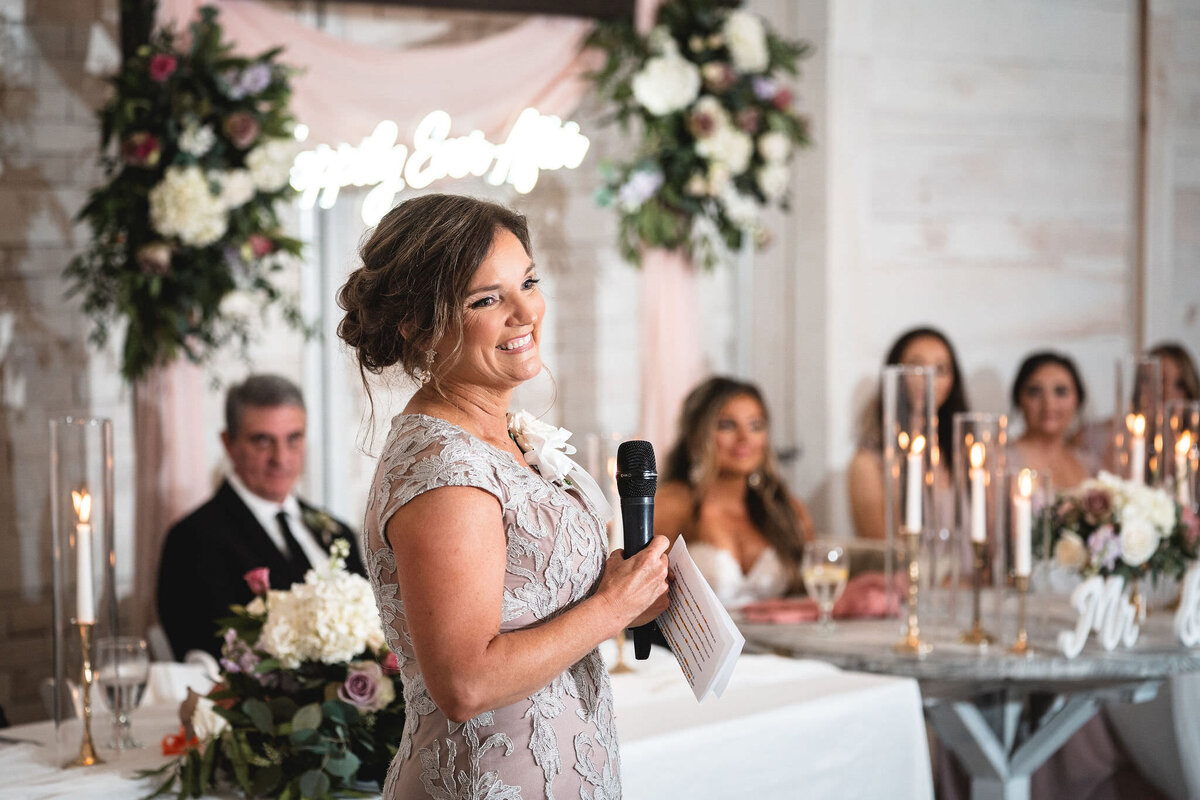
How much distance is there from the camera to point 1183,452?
357 centimetres

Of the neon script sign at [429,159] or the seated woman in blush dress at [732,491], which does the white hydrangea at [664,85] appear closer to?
the neon script sign at [429,159]

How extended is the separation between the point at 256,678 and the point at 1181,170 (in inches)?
212

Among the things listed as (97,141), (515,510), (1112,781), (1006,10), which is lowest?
(1112,781)

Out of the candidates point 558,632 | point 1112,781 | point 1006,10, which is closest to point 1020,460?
point 1112,781

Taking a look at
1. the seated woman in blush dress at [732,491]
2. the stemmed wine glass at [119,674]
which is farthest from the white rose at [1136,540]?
the stemmed wine glass at [119,674]

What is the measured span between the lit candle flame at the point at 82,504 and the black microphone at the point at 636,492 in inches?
42.2

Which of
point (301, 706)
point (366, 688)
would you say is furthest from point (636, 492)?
point (301, 706)

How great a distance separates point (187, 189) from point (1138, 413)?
9.39ft

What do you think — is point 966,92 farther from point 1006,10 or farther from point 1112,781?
point 1112,781

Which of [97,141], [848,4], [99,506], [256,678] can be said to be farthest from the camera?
[848,4]

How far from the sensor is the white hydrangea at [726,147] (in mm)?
4715

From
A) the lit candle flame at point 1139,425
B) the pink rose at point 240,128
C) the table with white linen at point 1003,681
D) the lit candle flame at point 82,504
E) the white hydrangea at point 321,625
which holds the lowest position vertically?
the table with white linen at point 1003,681

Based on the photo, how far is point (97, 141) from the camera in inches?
183

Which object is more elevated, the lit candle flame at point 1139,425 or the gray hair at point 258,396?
the gray hair at point 258,396
